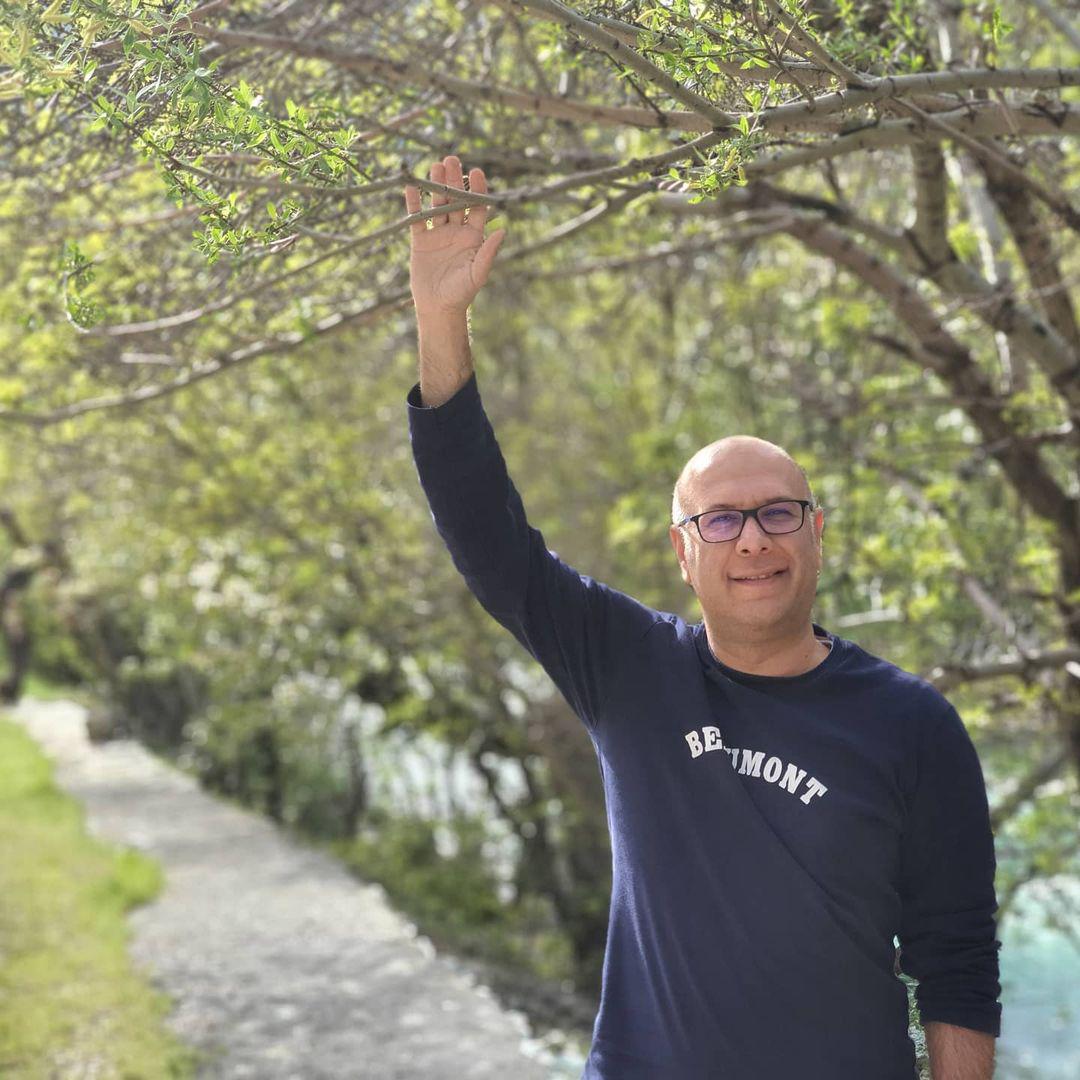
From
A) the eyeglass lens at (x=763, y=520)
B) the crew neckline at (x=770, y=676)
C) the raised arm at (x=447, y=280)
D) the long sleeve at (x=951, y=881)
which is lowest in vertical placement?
the long sleeve at (x=951, y=881)

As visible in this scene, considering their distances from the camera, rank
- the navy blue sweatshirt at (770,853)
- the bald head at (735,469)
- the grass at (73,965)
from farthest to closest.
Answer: the grass at (73,965)
the bald head at (735,469)
the navy blue sweatshirt at (770,853)

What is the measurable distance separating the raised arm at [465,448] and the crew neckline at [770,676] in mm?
168

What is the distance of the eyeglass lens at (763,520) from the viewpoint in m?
2.65

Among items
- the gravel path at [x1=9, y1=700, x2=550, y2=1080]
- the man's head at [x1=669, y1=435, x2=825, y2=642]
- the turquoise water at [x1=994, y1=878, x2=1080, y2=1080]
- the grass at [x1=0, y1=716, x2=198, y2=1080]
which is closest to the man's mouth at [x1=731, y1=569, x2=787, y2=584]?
the man's head at [x1=669, y1=435, x2=825, y2=642]

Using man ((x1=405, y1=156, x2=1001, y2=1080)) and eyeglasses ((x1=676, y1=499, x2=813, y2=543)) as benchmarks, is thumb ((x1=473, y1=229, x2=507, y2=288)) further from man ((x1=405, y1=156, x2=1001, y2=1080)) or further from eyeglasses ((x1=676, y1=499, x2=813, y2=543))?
eyeglasses ((x1=676, y1=499, x2=813, y2=543))

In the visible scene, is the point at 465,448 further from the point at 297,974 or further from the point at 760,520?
the point at 297,974

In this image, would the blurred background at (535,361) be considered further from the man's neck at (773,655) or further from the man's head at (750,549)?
the man's neck at (773,655)

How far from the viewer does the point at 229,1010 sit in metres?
8.54

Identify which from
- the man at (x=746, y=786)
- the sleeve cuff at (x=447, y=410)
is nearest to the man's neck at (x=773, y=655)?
the man at (x=746, y=786)

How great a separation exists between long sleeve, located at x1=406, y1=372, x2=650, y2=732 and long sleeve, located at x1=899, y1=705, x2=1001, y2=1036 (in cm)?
61

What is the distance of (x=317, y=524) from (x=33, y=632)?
2145cm

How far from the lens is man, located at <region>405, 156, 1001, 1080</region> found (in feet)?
7.93

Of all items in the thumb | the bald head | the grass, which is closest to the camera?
the thumb

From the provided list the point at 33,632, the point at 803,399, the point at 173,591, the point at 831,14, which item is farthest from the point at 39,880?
the point at 33,632
